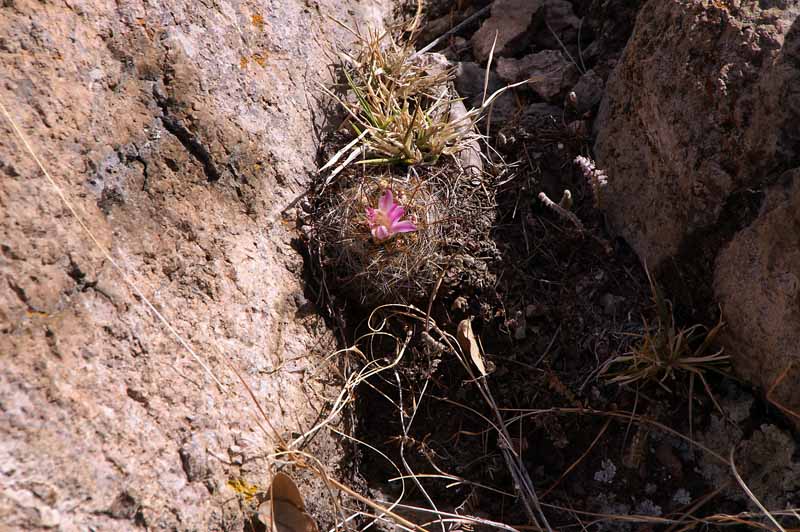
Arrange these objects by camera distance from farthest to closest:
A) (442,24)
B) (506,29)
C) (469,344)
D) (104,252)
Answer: (442,24), (506,29), (469,344), (104,252)

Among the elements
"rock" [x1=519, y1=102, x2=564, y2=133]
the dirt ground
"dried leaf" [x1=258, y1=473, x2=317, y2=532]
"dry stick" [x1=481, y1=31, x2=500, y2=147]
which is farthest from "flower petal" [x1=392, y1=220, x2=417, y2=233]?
"dried leaf" [x1=258, y1=473, x2=317, y2=532]

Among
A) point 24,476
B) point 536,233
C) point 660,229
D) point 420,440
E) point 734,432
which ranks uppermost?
point 660,229

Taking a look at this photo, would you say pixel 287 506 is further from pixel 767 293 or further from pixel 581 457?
pixel 767 293

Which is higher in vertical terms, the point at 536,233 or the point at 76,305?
the point at 536,233

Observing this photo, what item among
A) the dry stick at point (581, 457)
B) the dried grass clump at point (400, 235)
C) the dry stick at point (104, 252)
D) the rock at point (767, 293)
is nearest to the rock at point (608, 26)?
the dried grass clump at point (400, 235)

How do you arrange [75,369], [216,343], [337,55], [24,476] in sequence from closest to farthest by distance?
[24,476]
[75,369]
[216,343]
[337,55]

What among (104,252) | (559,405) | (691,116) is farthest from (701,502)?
(104,252)

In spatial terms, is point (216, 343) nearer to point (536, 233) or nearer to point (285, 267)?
point (285, 267)

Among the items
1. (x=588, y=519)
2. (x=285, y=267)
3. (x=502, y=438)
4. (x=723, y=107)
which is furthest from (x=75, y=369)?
(x=723, y=107)

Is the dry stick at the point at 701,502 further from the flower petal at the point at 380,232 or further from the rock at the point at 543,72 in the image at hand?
the rock at the point at 543,72
